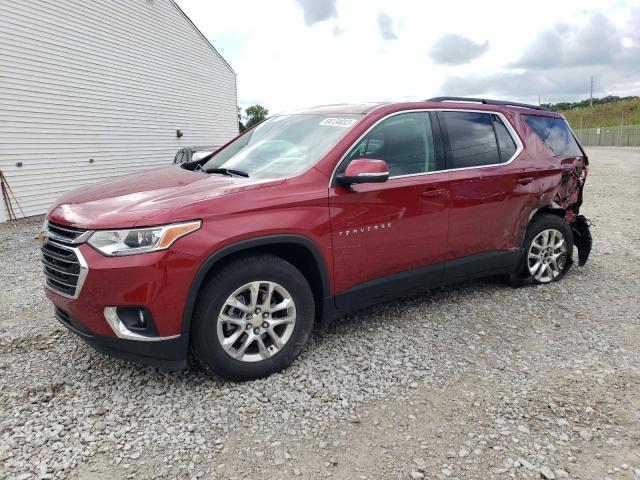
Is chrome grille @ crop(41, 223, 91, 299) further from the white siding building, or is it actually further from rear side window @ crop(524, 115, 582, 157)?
the white siding building

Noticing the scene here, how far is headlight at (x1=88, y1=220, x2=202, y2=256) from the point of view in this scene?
8.98 ft

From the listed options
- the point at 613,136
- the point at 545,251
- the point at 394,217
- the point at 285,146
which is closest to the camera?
the point at 394,217

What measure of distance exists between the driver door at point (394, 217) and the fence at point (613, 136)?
45404 millimetres

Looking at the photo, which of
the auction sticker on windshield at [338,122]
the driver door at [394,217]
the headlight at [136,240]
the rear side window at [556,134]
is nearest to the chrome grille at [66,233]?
the headlight at [136,240]

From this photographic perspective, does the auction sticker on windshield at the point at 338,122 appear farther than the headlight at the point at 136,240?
Yes

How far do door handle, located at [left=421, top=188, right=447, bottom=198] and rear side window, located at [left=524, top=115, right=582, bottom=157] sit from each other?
157 centimetres

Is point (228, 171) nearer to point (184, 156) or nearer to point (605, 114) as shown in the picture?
point (184, 156)

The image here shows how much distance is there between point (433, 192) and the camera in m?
3.84

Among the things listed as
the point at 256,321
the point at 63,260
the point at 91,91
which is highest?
the point at 91,91

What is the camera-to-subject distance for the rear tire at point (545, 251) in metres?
4.79

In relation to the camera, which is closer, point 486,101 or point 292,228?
point 292,228

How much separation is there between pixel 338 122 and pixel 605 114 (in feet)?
239

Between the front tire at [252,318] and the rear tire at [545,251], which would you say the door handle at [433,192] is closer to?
the front tire at [252,318]

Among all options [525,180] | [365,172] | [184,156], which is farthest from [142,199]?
→ [184,156]
